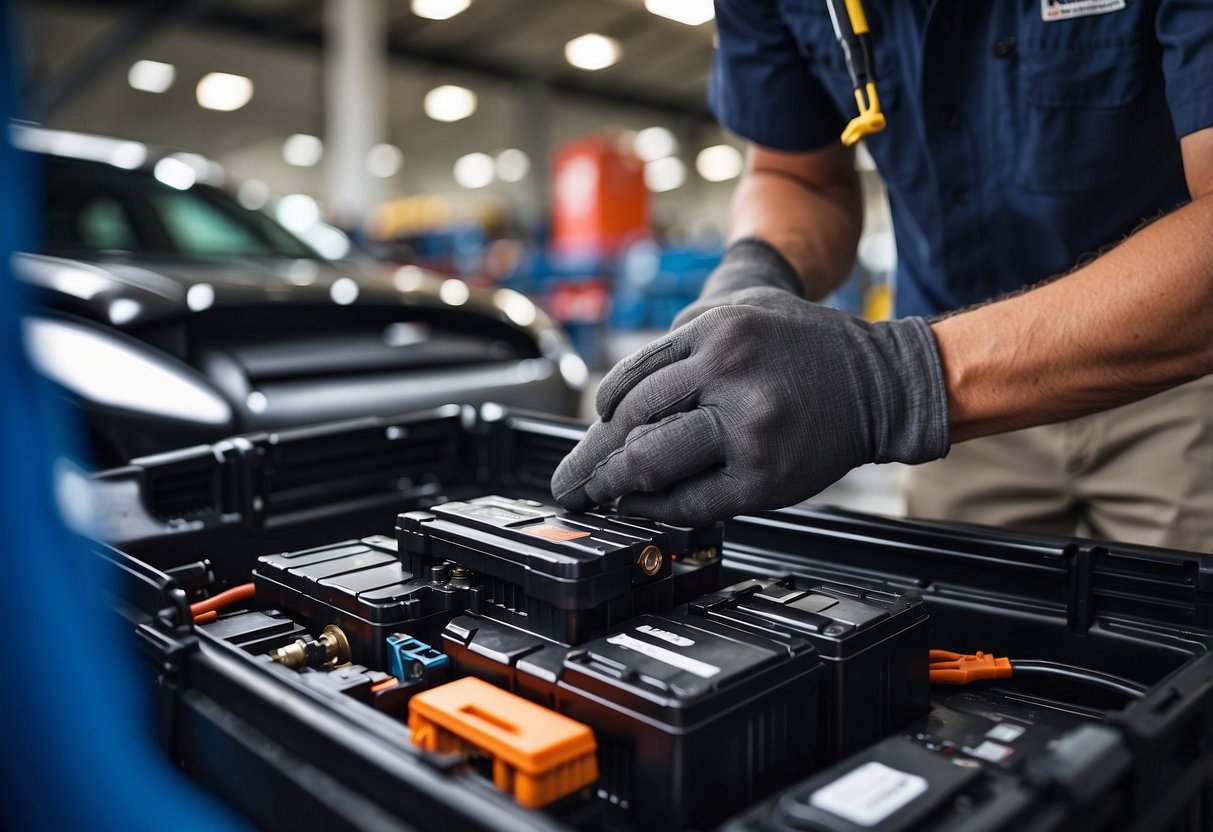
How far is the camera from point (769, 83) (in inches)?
48.7

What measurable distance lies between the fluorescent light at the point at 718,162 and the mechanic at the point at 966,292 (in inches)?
695

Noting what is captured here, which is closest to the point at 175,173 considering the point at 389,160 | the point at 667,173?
the point at 389,160

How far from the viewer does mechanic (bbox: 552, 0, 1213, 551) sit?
735 mm

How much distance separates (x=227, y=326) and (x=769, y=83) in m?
1.04

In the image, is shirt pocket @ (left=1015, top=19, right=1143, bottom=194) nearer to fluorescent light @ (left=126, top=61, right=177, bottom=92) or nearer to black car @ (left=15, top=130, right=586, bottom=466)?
black car @ (left=15, top=130, right=586, bottom=466)

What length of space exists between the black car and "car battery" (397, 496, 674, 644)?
767 millimetres

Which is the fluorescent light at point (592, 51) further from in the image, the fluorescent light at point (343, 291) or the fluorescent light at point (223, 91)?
the fluorescent light at point (343, 291)

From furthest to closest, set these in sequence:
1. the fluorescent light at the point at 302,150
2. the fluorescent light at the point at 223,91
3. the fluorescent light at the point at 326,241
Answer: the fluorescent light at the point at 302,150, the fluorescent light at the point at 223,91, the fluorescent light at the point at 326,241

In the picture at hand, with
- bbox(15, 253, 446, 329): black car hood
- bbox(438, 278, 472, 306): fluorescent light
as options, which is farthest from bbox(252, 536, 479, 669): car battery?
bbox(438, 278, 472, 306): fluorescent light

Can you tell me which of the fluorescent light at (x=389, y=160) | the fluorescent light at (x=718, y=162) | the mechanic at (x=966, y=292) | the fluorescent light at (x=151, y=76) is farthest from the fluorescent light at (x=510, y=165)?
the mechanic at (x=966, y=292)

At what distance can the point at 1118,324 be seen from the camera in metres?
0.74

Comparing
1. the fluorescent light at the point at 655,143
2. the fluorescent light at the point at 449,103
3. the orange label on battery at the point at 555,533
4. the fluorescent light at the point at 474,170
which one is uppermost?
the fluorescent light at the point at 449,103

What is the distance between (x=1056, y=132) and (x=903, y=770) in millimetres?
792

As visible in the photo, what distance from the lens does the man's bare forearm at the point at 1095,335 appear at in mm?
733
